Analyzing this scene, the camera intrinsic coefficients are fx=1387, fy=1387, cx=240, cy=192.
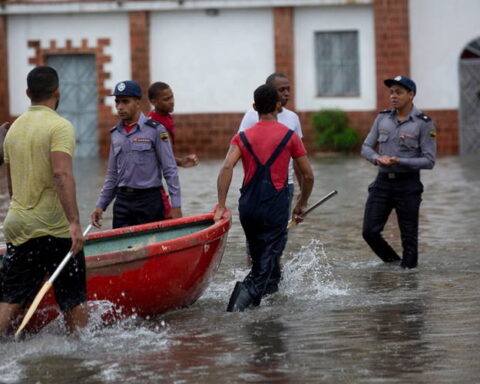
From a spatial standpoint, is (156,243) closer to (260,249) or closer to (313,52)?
(260,249)

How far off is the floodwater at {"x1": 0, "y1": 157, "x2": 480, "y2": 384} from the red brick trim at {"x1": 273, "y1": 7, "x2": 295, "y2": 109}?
51.1 ft

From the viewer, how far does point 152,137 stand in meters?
10.5

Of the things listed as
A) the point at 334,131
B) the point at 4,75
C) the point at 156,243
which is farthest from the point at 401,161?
the point at 4,75

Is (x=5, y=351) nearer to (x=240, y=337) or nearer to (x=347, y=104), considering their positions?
(x=240, y=337)

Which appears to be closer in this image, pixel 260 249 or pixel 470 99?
pixel 260 249

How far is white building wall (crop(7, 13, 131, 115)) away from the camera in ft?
99.5

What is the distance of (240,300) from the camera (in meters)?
9.91

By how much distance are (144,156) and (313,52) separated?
19.4 metres

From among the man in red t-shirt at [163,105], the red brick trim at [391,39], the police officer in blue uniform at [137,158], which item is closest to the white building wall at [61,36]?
the red brick trim at [391,39]

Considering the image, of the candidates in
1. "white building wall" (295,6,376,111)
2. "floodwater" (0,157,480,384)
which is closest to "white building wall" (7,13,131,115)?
"white building wall" (295,6,376,111)

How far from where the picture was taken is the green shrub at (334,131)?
2869cm

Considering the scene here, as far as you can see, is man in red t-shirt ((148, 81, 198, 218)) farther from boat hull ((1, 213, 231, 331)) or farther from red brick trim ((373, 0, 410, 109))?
red brick trim ((373, 0, 410, 109))

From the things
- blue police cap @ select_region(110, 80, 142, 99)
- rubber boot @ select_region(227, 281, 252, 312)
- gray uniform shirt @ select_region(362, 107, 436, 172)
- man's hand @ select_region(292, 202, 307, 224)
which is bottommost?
rubber boot @ select_region(227, 281, 252, 312)

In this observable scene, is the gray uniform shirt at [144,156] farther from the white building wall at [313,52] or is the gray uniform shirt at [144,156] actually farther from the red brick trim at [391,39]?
the white building wall at [313,52]
